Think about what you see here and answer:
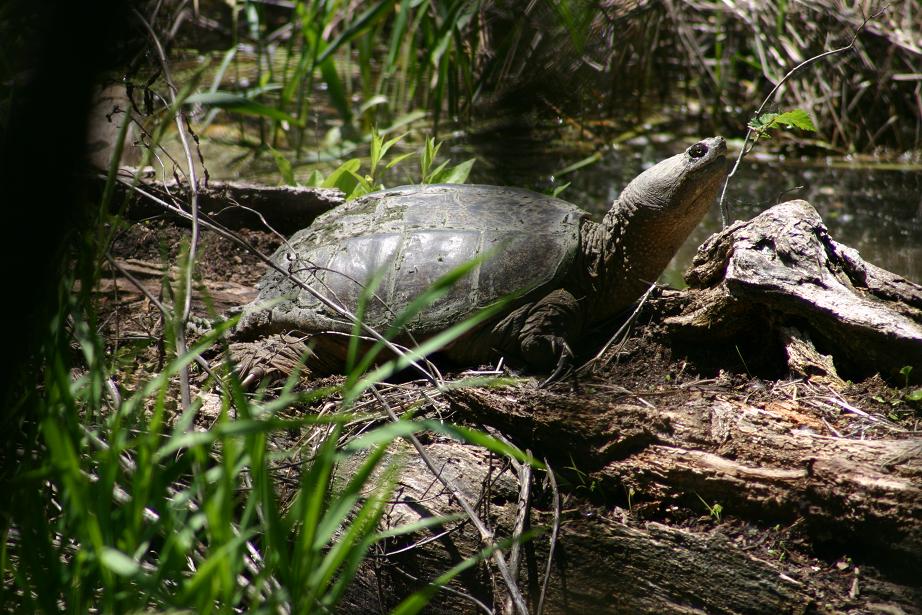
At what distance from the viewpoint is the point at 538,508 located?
7.32ft

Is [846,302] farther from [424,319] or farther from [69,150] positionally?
[69,150]

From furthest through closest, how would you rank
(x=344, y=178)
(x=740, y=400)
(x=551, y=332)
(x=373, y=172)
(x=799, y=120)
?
(x=344, y=178), (x=373, y=172), (x=551, y=332), (x=799, y=120), (x=740, y=400)

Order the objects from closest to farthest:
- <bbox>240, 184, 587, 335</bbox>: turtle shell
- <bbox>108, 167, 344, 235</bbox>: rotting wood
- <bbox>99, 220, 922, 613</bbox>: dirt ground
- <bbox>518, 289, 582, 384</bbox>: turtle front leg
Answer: <bbox>99, 220, 922, 613</bbox>: dirt ground → <bbox>518, 289, 582, 384</bbox>: turtle front leg → <bbox>240, 184, 587, 335</bbox>: turtle shell → <bbox>108, 167, 344, 235</bbox>: rotting wood

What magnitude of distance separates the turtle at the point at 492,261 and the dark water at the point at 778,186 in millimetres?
1465

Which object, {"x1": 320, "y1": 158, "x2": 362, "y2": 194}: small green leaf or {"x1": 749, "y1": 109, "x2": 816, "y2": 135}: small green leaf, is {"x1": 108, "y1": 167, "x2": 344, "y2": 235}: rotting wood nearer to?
{"x1": 320, "y1": 158, "x2": 362, "y2": 194}: small green leaf

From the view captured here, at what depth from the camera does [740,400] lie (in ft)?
7.68

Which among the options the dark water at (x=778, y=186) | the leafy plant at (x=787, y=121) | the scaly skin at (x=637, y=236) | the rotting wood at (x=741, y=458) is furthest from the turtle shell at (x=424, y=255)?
the dark water at (x=778, y=186)

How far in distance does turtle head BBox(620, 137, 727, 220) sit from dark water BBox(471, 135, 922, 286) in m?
1.45

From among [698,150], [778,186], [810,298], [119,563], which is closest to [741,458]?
[810,298]

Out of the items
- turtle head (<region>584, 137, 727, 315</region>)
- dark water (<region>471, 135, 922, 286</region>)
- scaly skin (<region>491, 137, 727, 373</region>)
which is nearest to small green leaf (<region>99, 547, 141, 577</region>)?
scaly skin (<region>491, 137, 727, 373</region>)

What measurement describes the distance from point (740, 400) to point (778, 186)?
3.63 m

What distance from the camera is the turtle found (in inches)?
109

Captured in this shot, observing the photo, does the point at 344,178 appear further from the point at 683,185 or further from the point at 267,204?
the point at 683,185

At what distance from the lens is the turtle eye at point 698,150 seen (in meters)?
2.95
